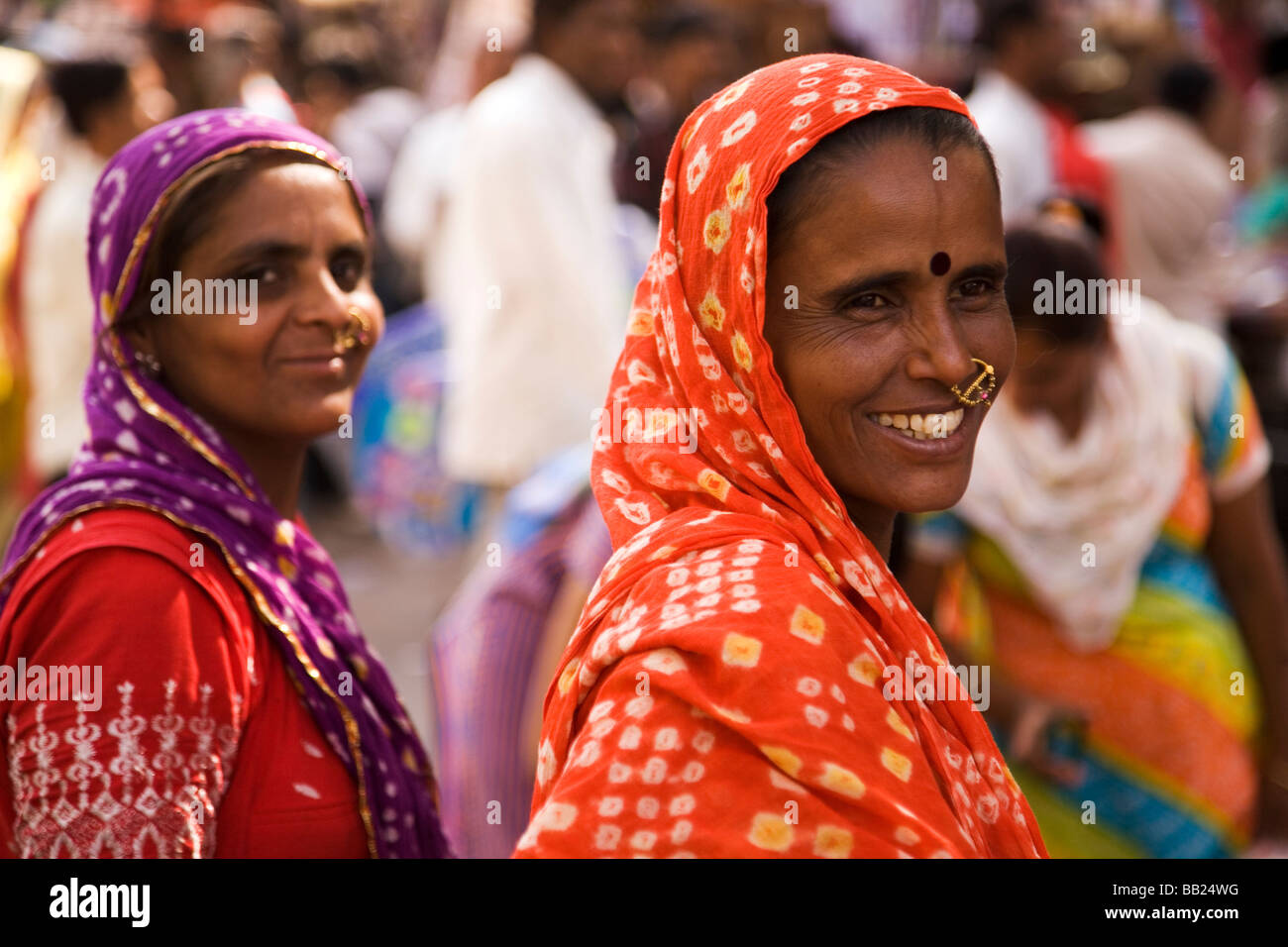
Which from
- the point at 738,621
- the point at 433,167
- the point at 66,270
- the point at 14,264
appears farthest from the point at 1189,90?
the point at 738,621

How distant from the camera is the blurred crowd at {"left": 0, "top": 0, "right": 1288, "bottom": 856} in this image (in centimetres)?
338

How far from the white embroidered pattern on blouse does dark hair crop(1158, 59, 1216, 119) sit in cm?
583

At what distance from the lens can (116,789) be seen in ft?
6.23

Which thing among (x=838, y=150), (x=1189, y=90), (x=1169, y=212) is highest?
(x=1189, y=90)

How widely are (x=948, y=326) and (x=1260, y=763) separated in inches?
97.2

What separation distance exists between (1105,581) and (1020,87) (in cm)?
339

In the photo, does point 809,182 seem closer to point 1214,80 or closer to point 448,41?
point 1214,80

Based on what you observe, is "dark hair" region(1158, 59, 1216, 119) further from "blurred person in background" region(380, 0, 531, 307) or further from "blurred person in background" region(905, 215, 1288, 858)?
"blurred person in background" region(905, 215, 1288, 858)

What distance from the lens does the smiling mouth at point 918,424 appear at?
1791mm

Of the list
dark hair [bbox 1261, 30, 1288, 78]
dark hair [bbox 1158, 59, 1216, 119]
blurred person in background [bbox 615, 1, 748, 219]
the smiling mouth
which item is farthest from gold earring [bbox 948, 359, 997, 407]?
dark hair [bbox 1261, 30, 1288, 78]

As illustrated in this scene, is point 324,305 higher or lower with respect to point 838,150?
higher

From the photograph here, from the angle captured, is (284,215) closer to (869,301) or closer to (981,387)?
(869,301)

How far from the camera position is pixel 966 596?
135 inches
